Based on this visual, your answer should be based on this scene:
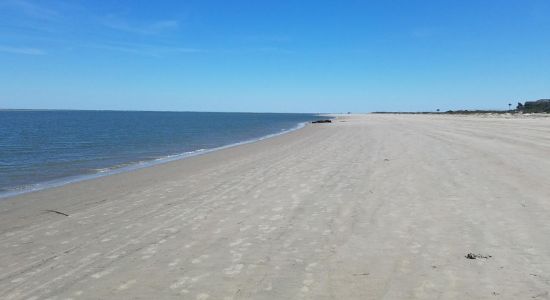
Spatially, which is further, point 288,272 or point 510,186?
point 510,186

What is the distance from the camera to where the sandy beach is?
482 cm

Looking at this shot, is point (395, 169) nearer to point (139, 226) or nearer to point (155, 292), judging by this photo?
point (139, 226)

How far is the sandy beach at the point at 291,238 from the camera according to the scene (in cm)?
482

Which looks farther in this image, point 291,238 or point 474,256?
point 291,238

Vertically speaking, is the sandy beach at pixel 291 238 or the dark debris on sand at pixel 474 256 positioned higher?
the dark debris on sand at pixel 474 256

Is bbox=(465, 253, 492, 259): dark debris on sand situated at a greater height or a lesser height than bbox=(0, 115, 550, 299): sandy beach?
greater

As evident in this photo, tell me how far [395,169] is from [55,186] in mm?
10487

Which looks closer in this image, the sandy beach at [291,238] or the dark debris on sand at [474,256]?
the sandy beach at [291,238]

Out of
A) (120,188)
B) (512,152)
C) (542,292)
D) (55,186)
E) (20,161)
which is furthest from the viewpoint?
(20,161)

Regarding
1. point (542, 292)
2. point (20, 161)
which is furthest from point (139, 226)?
point (20, 161)

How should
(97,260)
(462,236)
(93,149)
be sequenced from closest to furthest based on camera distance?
1. (97,260)
2. (462,236)
3. (93,149)

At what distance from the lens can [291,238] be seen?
6.63 metres

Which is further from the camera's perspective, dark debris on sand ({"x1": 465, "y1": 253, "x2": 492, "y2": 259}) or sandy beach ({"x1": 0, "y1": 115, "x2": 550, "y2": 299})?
dark debris on sand ({"x1": 465, "y1": 253, "x2": 492, "y2": 259})

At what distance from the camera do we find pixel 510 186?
396 inches
